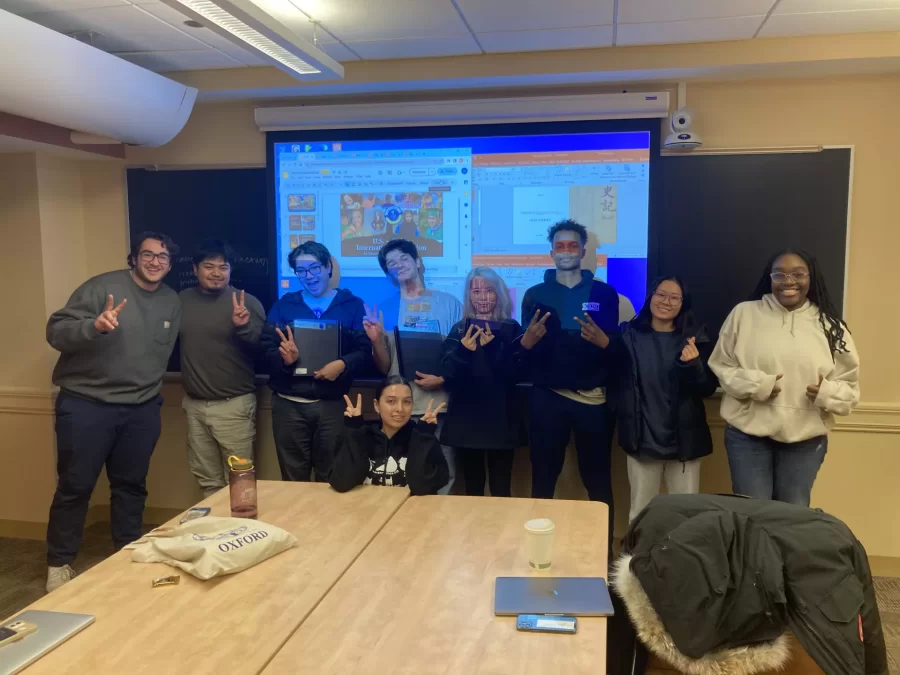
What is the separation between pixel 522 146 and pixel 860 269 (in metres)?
1.85

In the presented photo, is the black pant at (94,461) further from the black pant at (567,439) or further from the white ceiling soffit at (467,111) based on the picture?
the black pant at (567,439)

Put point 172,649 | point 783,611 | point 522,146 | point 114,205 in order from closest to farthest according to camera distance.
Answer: point 172,649, point 783,611, point 522,146, point 114,205

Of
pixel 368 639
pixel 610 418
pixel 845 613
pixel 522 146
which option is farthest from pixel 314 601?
pixel 522 146

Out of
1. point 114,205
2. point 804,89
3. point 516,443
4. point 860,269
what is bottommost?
point 516,443

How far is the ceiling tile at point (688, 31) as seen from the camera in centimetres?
297

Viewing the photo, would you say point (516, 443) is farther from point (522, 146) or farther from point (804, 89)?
point (804, 89)

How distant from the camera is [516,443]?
3.31 m

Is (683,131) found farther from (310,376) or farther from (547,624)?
(547,624)

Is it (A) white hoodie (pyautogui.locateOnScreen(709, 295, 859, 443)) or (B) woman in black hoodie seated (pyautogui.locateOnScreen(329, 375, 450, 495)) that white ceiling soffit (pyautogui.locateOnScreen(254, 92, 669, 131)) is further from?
(B) woman in black hoodie seated (pyautogui.locateOnScreen(329, 375, 450, 495))

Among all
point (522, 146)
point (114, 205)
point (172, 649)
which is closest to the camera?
point (172, 649)

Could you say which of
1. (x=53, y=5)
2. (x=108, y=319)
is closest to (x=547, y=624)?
(x=108, y=319)

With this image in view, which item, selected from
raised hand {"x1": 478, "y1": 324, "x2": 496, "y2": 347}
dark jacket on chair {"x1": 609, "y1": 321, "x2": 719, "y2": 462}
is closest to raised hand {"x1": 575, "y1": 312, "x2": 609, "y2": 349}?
dark jacket on chair {"x1": 609, "y1": 321, "x2": 719, "y2": 462}

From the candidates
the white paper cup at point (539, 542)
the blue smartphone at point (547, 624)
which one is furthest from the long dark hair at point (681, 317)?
the blue smartphone at point (547, 624)

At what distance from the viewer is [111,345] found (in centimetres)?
326
